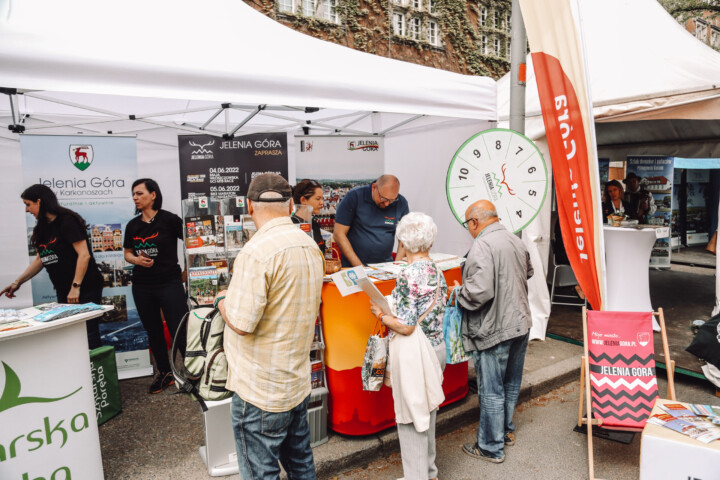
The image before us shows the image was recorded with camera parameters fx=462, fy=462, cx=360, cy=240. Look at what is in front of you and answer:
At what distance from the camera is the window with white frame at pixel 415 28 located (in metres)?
16.1

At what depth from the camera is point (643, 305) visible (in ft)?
17.3

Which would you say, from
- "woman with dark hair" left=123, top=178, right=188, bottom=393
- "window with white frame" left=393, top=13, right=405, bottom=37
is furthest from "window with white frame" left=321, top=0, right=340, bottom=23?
"woman with dark hair" left=123, top=178, right=188, bottom=393

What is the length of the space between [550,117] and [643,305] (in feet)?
10.6

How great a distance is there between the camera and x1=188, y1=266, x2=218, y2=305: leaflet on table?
3623mm

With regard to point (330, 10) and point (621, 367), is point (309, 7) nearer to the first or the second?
point (330, 10)

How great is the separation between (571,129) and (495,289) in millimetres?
1193

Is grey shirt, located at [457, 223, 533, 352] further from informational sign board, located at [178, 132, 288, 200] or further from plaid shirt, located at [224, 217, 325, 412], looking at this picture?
informational sign board, located at [178, 132, 288, 200]

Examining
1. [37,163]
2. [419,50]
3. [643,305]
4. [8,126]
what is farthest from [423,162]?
[419,50]

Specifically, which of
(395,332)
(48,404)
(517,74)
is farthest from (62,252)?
(517,74)

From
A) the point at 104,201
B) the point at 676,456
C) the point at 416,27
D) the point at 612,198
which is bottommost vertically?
the point at 676,456

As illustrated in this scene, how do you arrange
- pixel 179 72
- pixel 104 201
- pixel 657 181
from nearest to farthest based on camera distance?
1. pixel 179 72
2. pixel 104 201
3. pixel 657 181

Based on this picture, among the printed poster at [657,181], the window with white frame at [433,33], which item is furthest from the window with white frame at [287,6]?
the printed poster at [657,181]

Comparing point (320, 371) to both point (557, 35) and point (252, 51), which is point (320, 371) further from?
point (557, 35)

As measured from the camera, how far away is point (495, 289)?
290 cm
